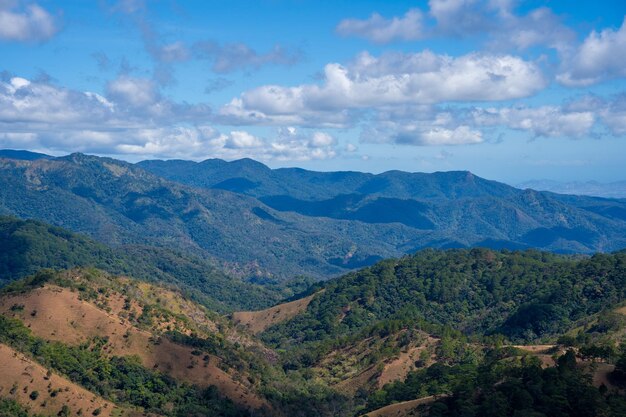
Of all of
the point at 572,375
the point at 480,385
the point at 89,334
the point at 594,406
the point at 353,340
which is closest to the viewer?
the point at 594,406

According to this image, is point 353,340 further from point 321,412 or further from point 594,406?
point 594,406

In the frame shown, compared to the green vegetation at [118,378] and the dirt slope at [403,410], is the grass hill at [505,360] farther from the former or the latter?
the green vegetation at [118,378]

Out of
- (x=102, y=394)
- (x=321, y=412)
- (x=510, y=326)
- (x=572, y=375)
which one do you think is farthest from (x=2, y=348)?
(x=510, y=326)

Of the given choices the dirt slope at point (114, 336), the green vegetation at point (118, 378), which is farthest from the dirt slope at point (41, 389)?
the dirt slope at point (114, 336)

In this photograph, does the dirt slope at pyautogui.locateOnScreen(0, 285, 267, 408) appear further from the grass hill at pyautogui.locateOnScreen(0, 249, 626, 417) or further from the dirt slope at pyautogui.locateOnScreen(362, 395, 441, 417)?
the dirt slope at pyautogui.locateOnScreen(362, 395, 441, 417)

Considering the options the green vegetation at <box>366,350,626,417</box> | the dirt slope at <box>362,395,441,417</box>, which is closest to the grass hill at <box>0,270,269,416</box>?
the dirt slope at <box>362,395,441,417</box>

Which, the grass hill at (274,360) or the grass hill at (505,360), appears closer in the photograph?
the grass hill at (505,360)
